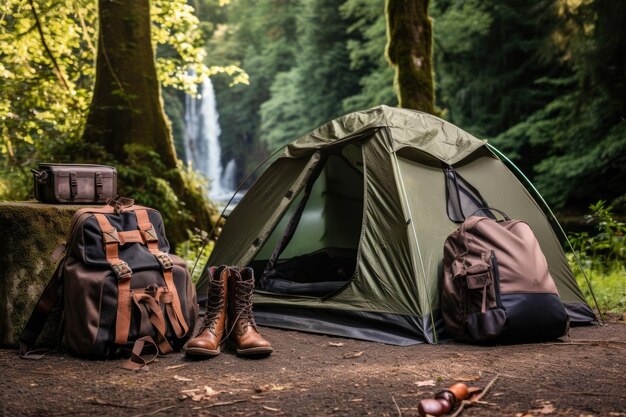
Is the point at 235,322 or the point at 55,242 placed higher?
the point at 55,242

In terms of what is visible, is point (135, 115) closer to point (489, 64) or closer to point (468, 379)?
point (468, 379)

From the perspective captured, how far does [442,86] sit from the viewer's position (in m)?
18.3

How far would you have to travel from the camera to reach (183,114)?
34000 mm

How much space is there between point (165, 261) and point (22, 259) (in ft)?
2.88

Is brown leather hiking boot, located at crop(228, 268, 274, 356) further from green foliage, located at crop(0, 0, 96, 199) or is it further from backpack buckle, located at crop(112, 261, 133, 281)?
green foliage, located at crop(0, 0, 96, 199)

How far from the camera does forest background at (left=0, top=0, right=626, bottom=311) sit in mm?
7559

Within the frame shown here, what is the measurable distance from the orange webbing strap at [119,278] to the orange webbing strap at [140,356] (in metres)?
0.09

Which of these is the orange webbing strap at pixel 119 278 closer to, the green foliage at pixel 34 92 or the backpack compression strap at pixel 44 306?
the backpack compression strap at pixel 44 306

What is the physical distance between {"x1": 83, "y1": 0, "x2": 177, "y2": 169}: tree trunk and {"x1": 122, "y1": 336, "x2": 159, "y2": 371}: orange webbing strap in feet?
14.3

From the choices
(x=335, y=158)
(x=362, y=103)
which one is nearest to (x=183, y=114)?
(x=362, y=103)

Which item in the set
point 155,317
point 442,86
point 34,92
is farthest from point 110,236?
point 442,86

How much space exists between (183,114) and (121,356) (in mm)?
31610

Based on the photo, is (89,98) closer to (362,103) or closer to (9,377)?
(9,377)

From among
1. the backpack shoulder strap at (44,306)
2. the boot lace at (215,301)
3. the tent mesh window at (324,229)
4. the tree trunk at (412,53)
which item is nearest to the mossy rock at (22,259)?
the backpack shoulder strap at (44,306)
